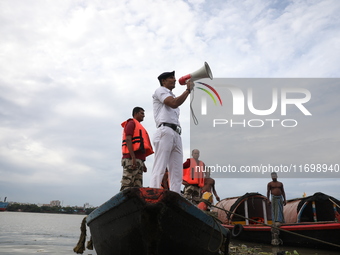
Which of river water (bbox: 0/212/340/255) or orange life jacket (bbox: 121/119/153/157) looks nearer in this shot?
orange life jacket (bbox: 121/119/153/157)

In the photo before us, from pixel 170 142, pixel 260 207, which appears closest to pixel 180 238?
pixel 170 142

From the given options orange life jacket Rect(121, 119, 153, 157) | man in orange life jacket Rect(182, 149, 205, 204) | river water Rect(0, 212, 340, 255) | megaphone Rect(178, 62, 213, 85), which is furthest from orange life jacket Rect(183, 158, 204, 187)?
megaphone Rect(178, 62, 213, 85)

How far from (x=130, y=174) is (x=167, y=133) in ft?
4.87

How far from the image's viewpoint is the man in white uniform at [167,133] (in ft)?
12.1

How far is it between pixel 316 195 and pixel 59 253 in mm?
6890

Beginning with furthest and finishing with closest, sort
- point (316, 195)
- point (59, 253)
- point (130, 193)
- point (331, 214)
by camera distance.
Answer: point (331, 214)
point (316, 195)
point (59, 253)
point (130, 193)

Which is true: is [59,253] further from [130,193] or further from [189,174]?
[130,193]

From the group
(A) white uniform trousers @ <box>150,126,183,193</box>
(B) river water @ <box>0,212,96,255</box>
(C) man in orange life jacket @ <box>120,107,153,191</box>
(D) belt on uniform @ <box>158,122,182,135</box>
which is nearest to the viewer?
(A) white uniform trousers @ <box>150,126,183,193</box>

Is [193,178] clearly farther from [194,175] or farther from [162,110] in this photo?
[162,110]

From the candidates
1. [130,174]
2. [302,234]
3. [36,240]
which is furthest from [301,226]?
[36,240]

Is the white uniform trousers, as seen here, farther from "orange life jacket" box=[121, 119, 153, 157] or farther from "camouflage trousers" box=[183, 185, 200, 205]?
"camouflage trousers" box=[183, 185, 200, 205]

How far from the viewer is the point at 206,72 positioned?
4.05 m

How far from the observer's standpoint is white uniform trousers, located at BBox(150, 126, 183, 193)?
12.1 feet

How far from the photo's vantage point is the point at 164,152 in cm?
368
